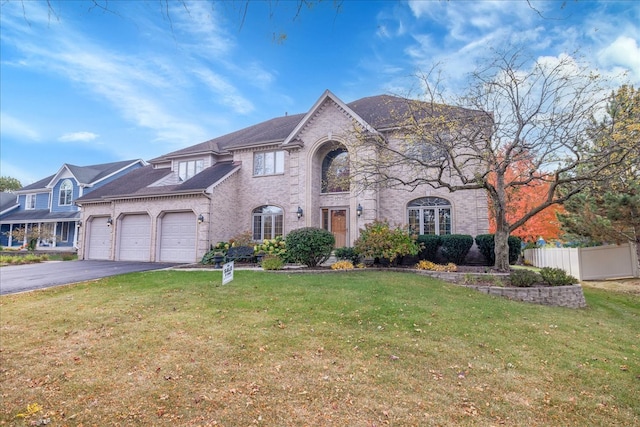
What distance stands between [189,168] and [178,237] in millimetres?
5226

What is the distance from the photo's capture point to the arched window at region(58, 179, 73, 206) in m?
29.4

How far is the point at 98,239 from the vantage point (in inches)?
818

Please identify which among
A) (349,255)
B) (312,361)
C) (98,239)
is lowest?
(312,361)

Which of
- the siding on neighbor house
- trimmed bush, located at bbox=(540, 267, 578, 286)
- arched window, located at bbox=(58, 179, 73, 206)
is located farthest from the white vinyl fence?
the siding on neighbor house

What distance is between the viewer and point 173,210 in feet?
60.0

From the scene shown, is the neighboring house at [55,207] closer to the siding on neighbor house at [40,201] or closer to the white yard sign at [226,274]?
the siding on neighbor house at [40,201]

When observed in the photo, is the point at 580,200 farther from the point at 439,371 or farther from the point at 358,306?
the point at 439,371

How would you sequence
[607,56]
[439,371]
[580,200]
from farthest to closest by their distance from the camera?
1. [580,200]
2. [607,56]
3. [439,371]

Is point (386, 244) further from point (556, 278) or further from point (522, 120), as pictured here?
point (522, 120)

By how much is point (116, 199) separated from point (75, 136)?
72.6ft

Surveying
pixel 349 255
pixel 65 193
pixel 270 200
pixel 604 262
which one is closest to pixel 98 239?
pixel 270 200

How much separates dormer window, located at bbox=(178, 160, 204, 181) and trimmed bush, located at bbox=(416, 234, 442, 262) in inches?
555

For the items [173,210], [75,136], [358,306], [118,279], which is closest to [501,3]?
[358,306]

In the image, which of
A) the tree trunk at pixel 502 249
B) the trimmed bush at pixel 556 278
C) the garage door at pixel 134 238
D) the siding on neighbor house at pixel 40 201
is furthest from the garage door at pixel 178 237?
the siding on neighbor house at pixel 40 201
